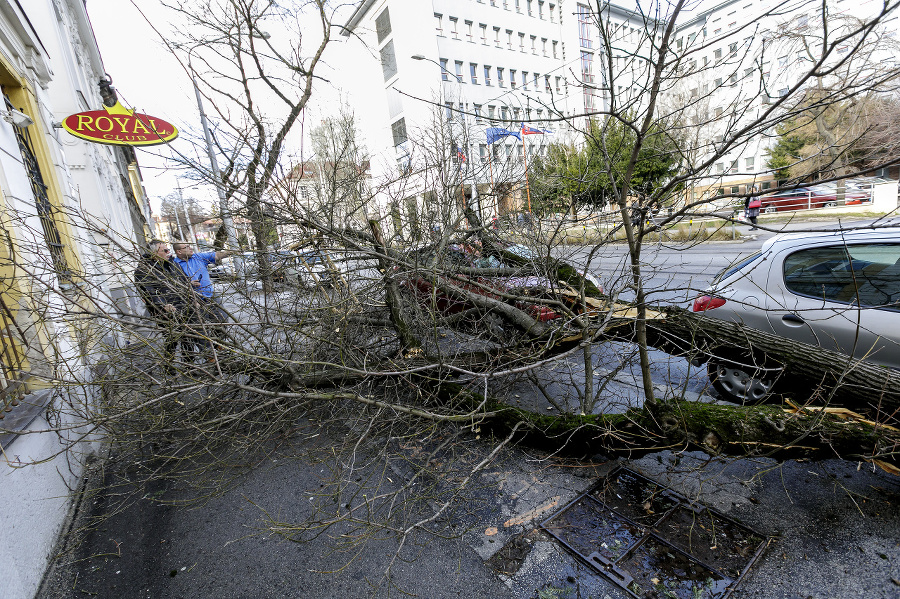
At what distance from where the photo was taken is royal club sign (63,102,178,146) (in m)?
6.21

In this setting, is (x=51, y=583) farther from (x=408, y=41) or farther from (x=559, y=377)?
(x=408, y=41)

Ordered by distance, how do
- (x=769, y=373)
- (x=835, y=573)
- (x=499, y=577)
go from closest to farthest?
1. (x=835, y=573)
2. (x=499, y=577)
3. (x=769, y=373)

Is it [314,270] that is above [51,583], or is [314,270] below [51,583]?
above

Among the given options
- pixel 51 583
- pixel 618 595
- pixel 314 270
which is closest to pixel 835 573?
pixel 618 595

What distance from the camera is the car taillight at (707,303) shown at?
4.25 metres

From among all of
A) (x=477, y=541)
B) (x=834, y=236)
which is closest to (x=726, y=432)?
(x=477, y=541)

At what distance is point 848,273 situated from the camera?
11.2 feet

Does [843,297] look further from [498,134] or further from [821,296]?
[498,134]

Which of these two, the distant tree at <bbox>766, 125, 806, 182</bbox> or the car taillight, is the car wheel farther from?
the distant tree at <bbox>766, 125, 806, 182</bbox>

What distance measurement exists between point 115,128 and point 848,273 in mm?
8992

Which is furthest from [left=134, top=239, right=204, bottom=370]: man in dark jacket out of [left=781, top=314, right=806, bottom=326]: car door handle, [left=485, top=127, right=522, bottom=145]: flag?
[left=781, top=314, right=806, bottom=326]: car door handle

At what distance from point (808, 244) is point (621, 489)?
2612mm

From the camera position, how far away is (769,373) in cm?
359

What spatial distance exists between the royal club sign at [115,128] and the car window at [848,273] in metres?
7.65
